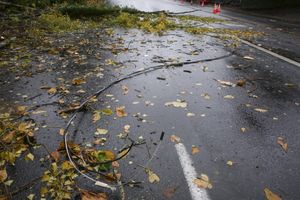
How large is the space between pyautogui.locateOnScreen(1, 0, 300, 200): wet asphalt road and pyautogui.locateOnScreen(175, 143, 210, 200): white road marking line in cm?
5

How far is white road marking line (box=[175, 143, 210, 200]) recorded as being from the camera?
3543mm

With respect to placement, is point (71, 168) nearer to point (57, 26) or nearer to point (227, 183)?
point (227, 183)

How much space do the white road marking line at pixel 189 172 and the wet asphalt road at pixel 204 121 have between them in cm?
5

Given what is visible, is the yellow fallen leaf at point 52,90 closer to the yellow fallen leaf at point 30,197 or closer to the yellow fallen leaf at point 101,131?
the yellow fallen leaf at point 101,131

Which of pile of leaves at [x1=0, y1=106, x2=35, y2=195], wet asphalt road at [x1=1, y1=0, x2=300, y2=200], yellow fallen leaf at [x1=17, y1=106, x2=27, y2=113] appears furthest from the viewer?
yellow fallen leaf at [x1=17, y1=106, x2=27, y2=113]

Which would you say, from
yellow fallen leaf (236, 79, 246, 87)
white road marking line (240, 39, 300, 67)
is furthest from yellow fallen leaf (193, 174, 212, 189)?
white road marking line (240, 39, 300, 67)

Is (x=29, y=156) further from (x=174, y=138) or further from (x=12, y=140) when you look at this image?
(x=174, y=138)

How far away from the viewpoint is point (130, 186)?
3684mm

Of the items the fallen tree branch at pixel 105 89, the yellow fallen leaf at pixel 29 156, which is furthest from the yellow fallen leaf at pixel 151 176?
the yellow fallen leaf at pixel 29 156

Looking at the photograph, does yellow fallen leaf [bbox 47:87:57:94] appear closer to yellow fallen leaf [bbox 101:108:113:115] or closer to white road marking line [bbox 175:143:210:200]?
yellow fallen leaf [bbox 101:108:113:115]

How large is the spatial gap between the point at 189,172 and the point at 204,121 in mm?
1471


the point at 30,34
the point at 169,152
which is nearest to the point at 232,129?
the point at 169,152

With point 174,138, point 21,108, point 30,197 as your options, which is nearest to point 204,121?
point 174,138

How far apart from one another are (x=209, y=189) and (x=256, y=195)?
0.50 m
